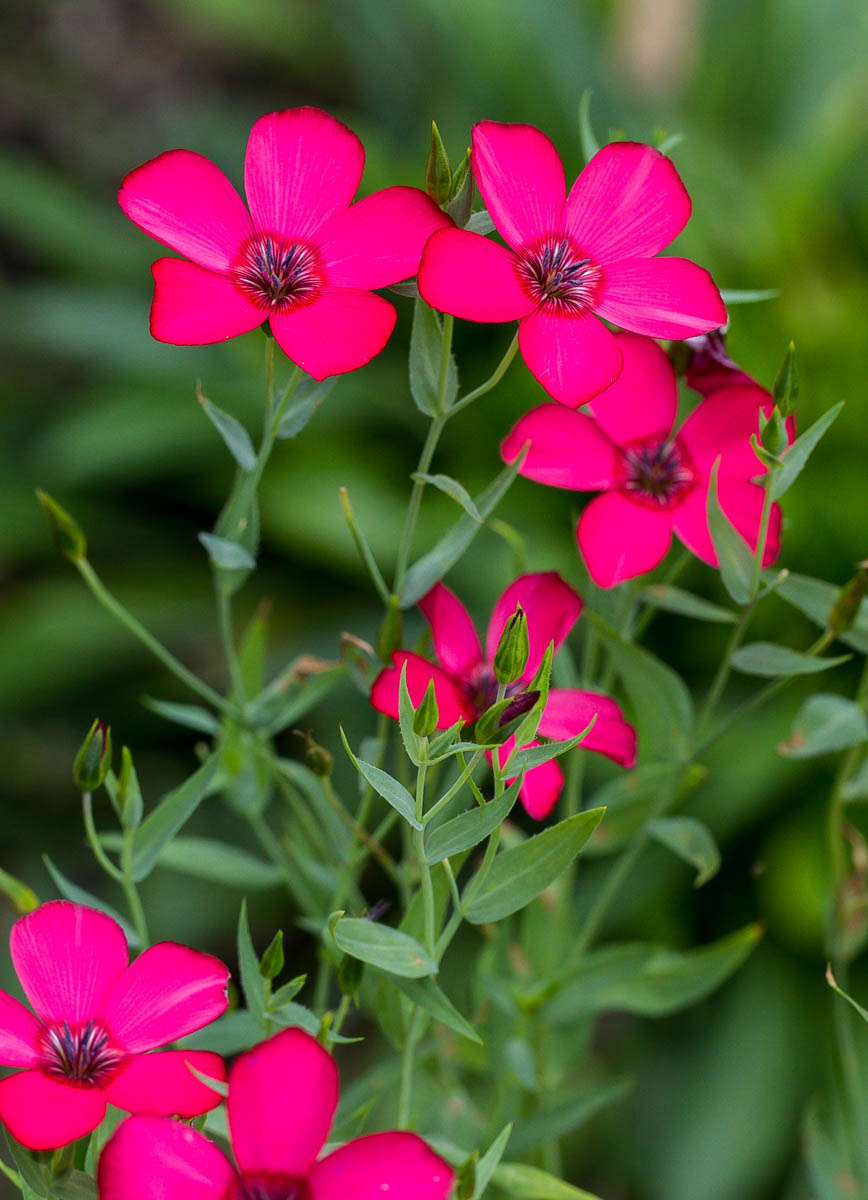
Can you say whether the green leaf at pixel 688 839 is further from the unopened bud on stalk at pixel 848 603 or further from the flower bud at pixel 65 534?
the flower bud at pixel 65 534

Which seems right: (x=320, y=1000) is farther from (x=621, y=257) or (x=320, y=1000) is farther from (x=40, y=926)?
(x=621, y=257)

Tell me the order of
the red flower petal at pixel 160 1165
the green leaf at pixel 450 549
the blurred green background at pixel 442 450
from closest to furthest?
the red flower petal at pixel 160 1165
the green leaf at pixel 450 549
the blurred green background at pixel 442 450

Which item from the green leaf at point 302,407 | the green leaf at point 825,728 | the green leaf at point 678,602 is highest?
the green leaf at point 302,407

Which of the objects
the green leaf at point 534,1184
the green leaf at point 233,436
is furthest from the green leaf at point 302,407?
the green leaf at point 534,1184

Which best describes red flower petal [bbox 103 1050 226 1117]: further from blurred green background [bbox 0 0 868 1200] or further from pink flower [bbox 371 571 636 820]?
blurred green background [bbox 0 0 868 1200]

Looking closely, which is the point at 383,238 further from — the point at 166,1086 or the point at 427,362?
the point at 166,1086

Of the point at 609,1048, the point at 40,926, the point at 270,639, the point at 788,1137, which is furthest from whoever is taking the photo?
the point at 270,639

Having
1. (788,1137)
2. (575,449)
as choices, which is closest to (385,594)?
(575,449)
